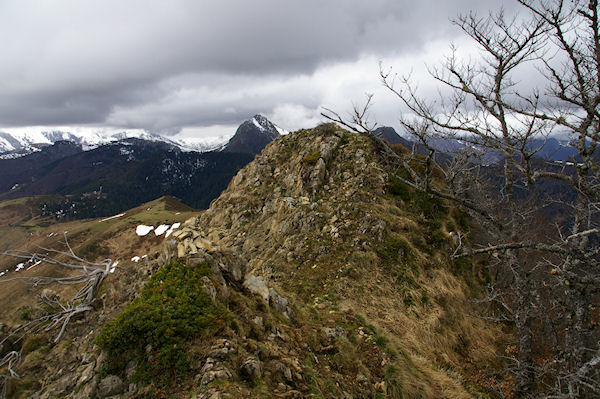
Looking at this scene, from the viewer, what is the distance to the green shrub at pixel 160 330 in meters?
6.17

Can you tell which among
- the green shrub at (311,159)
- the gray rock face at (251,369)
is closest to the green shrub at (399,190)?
the green shrub at (311,159)

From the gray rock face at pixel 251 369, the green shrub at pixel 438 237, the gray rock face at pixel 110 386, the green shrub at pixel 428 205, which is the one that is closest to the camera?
the gray rock face at pixel 110 386

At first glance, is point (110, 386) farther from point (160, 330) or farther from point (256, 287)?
point (256, 287)


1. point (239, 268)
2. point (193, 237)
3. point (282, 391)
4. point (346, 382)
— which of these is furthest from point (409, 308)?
point (193, 237)

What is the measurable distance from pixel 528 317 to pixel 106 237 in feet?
428

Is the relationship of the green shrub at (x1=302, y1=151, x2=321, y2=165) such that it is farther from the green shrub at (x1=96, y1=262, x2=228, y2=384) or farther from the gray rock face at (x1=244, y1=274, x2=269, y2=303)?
the green shrub at (x1=96, y1=262, x2=228, y2=384)

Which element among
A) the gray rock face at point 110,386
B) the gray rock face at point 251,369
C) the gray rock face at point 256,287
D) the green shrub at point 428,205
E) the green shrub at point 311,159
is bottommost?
the gray rock face at point 110,386

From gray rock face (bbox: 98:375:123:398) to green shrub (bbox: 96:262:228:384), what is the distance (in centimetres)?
17

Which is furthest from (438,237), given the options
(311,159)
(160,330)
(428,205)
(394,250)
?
(160,330)

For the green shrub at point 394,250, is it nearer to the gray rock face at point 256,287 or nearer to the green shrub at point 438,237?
the green shrub at point 438,237

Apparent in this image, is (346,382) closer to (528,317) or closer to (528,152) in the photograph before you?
(528,317)

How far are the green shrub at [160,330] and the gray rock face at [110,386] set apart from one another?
6.6 inches

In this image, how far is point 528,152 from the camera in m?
7.18

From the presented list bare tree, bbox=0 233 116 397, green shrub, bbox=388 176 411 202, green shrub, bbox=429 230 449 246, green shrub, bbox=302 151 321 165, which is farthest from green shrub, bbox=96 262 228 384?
green shrub, bbox=302 151 321 165
